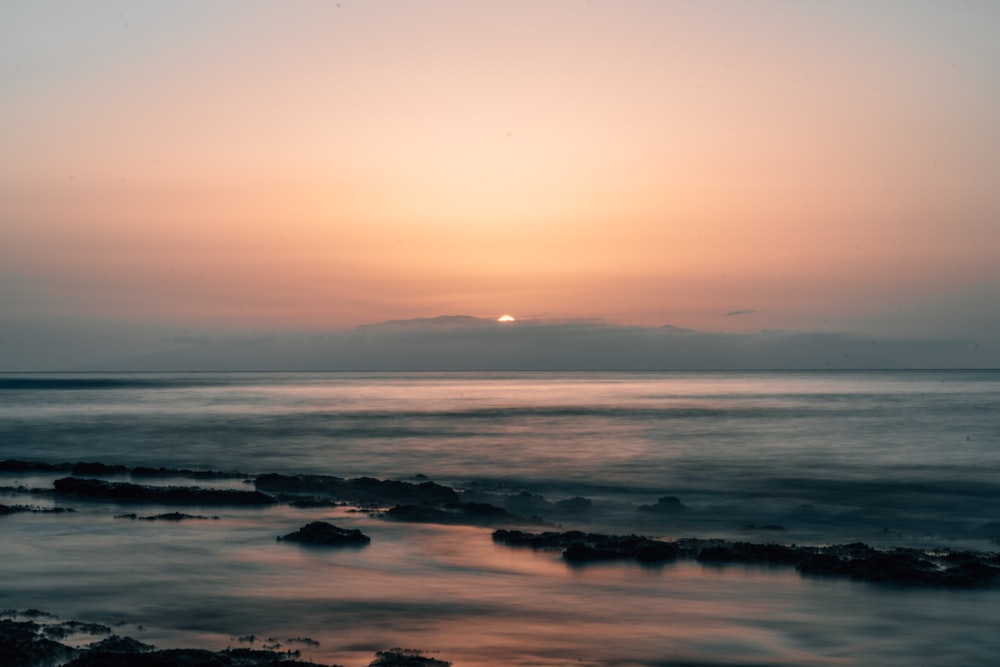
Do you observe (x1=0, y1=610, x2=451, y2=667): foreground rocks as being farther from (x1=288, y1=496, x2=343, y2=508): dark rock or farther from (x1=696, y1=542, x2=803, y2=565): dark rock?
(x1=288, y1=496, x2=343, y2=508): dark rock

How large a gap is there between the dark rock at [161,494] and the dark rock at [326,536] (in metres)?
7.21

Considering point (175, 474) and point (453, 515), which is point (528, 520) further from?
point (175, 474)

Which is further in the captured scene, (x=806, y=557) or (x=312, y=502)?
(x=312, y=502)

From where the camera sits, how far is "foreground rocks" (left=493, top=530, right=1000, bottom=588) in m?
19.5

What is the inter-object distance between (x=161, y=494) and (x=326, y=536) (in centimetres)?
1062

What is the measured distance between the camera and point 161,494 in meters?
31.0

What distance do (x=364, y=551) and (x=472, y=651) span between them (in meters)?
8.42

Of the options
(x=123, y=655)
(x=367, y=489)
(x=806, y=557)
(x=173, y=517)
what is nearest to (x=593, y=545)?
(x=806, y=557)

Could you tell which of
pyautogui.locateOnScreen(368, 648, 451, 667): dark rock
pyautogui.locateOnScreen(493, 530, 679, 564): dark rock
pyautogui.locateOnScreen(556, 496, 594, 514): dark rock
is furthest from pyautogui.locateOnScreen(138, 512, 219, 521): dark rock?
pyautogui.locateOnScreen(368, 648, 451, 667): dark rock

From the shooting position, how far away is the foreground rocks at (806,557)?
1950 cm

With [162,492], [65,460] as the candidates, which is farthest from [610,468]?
[65,460]

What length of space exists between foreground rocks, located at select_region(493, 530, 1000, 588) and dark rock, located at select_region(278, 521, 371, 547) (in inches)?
142

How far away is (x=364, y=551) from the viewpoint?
73.0ft

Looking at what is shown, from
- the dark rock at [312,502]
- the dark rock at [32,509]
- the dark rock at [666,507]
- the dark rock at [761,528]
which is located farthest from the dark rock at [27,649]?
the dark rock at [666,507]
